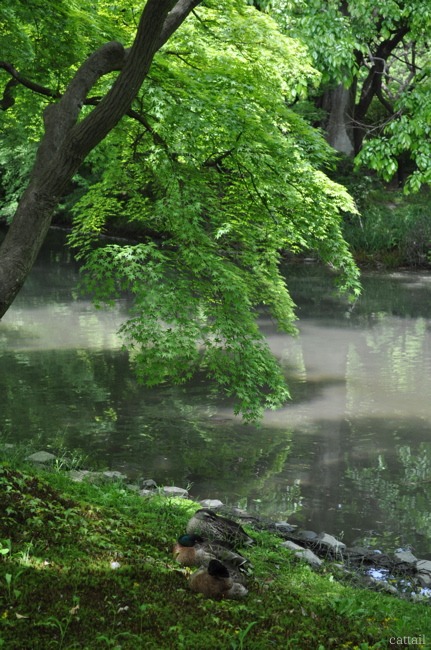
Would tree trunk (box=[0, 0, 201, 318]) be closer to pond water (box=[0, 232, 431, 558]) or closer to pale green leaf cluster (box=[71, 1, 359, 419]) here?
pale green leaf cluster (box=[71, 1, 359, 419])

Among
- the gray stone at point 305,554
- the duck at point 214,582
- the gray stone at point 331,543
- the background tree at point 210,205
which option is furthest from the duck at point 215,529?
the background tree at point 210,205

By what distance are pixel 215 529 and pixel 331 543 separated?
1.87m

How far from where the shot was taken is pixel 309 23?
40.6 ft

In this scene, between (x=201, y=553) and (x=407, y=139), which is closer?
(x=201, y=553)

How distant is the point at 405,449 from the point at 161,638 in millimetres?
6795

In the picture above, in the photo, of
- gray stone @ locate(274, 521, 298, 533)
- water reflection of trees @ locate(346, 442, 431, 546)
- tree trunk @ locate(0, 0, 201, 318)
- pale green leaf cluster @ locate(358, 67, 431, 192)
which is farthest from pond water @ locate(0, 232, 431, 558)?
tree trunk @ locate(0, 0, 201, 318)

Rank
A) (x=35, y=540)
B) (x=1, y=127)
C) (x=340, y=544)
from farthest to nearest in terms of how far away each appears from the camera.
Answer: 1. (x=1, y=127)
2. (x=340, y=544)
3. (x=35, y=540)

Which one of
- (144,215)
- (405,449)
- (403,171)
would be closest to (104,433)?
(144,215)

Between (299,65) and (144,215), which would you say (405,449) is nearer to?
(144,215)

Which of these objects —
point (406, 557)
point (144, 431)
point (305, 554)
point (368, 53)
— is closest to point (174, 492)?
point (305, 554)

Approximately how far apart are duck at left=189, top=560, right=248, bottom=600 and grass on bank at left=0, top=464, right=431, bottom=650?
7 cm

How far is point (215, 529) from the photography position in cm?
529

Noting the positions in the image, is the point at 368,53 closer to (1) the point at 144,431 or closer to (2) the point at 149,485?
(1) the point at 144,431

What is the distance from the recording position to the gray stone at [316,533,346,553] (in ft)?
21.7
